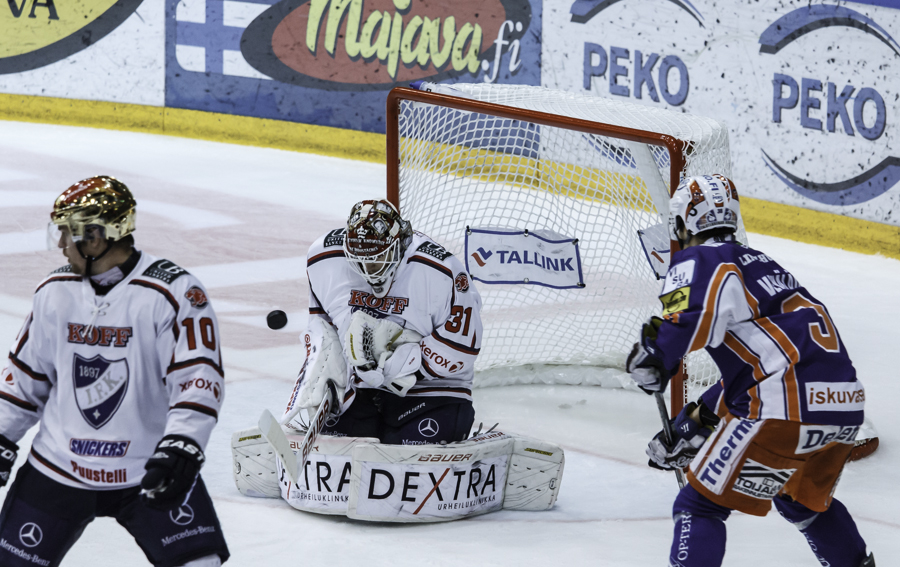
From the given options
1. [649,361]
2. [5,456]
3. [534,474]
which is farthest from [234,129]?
[5,456]

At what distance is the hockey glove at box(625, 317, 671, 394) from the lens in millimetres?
2809

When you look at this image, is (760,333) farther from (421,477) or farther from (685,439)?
(421,477)

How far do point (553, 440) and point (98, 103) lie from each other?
27.7 feet

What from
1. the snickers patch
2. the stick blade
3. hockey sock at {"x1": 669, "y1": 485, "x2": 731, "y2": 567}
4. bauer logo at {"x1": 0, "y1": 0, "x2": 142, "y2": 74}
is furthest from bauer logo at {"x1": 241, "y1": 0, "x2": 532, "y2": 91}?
the snickers patch

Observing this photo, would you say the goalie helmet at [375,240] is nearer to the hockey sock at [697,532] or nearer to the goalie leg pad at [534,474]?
the goalie leg pad at [534,474]

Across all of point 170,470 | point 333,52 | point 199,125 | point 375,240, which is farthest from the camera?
point 199,125

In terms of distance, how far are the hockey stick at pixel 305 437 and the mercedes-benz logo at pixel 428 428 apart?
0.92 ft

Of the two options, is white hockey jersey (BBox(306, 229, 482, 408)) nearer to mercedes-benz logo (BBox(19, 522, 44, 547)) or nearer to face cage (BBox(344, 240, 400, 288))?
face cage (BBox(344, 240, 400, 288))

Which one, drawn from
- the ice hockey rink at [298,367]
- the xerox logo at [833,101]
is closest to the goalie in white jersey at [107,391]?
the ice hockey rink at [298,367]

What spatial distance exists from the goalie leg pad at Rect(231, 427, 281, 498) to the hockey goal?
136 centimetres

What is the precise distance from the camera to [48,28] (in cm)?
1189

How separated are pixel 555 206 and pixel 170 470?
3.35 meters

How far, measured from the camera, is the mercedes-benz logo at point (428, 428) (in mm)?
3881

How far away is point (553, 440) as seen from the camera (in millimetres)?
4641
